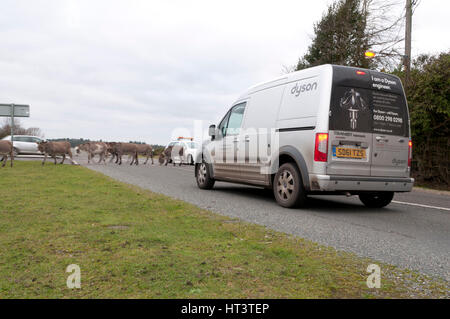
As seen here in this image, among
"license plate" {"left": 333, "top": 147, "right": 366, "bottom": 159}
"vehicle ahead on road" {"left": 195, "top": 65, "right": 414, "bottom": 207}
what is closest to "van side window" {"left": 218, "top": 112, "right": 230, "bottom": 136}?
"vehicle ahead on road" {"left": 195, "top": 65, "right": 414, "bottom": 207}

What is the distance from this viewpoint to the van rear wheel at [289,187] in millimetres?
6527

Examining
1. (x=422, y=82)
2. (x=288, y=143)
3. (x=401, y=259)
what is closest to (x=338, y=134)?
(x=288, y=143)

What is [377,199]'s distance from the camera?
24.4 ft

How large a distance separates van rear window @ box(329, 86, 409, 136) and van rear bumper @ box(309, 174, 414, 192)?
84cm

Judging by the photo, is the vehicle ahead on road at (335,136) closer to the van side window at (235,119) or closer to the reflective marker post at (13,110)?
the van side window at (235,119)

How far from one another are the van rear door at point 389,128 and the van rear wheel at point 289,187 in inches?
51.5

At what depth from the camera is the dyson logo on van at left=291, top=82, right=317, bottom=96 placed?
6531mm

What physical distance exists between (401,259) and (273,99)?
15.1 feet

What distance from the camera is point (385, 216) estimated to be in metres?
6.25

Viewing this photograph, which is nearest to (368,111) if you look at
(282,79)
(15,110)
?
(282,79)

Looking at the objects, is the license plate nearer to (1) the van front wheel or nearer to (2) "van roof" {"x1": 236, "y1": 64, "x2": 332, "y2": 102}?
(2) "van roof" {"x1": 236, "y1": 64, "x2": 332, "y2": 102}

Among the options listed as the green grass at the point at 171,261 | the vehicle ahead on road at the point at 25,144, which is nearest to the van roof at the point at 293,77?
the green grass at the point at 171,261

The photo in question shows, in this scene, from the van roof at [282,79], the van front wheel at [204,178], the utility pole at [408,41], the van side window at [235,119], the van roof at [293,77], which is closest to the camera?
the van roof at [293,77]
